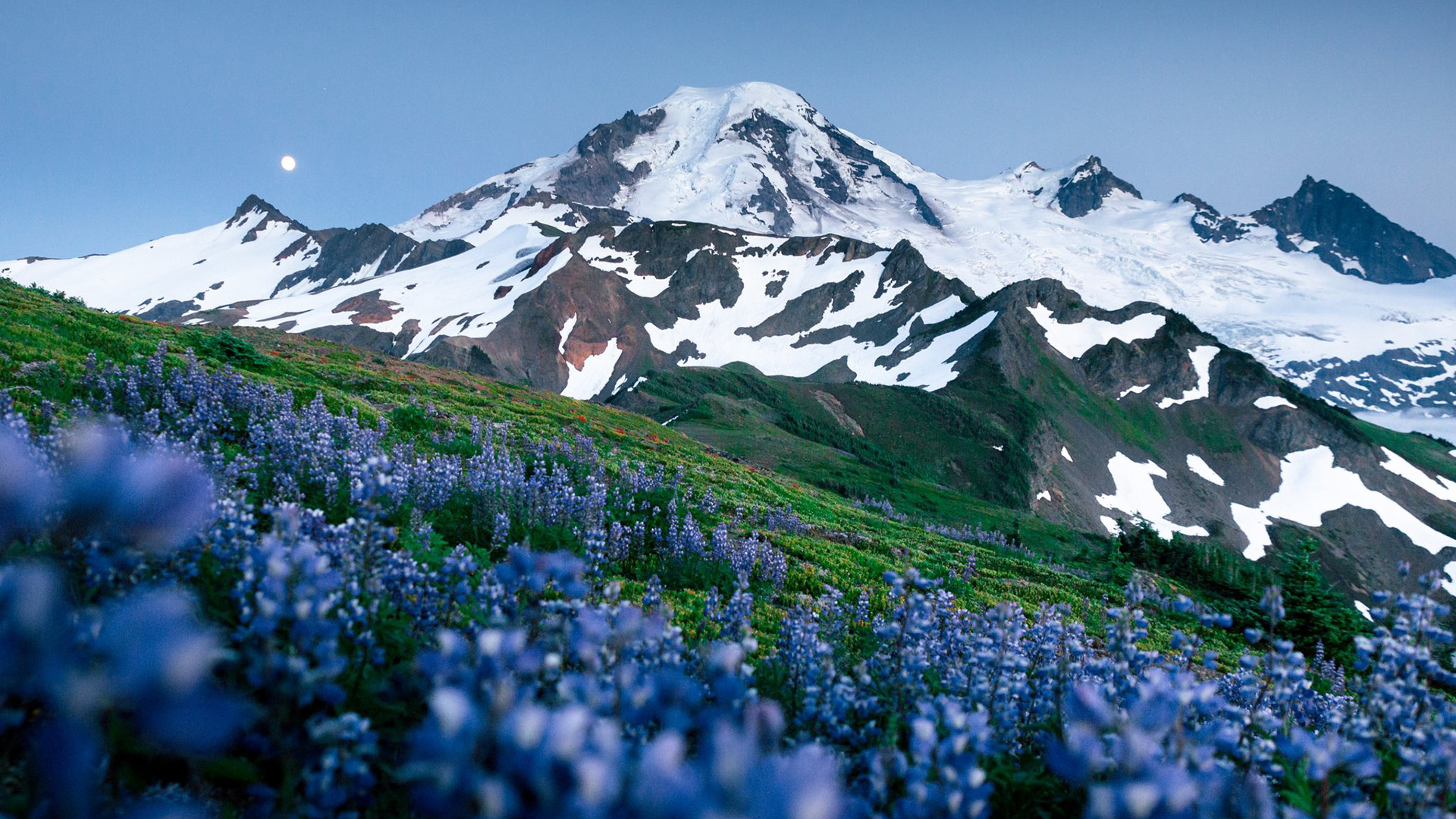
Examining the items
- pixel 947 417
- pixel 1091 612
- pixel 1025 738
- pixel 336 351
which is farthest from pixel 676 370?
pixel 1025 738

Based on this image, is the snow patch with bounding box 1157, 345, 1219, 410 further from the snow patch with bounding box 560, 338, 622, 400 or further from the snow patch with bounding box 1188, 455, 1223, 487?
the snow patch with bounding box 560, 338, 622, 400

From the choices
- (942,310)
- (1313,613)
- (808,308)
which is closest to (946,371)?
(942,310)

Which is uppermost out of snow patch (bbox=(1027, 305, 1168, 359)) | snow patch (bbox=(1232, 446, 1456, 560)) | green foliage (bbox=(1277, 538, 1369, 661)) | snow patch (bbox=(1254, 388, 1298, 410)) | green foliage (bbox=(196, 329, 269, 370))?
snow patch (bbox=(1027, 305, 1168, 359))

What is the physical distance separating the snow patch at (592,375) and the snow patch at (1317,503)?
96165mm

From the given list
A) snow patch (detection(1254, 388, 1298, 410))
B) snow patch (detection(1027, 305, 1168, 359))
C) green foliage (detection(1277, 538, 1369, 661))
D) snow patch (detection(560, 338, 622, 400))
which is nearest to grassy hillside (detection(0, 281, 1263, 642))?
green foliage (detection(1277, 538, 1369, 661))

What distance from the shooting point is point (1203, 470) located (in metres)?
97.7

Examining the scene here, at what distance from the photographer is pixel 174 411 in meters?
9.22

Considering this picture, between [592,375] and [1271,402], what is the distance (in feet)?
356

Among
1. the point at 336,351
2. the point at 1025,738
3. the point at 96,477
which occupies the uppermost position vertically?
the point at 336,351

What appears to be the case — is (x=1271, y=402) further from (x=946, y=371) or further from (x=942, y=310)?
(x=946, y=371)

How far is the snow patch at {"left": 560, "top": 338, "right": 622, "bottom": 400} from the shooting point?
11831 cm

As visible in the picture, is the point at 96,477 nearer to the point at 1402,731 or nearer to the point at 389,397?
the point at 1402,731

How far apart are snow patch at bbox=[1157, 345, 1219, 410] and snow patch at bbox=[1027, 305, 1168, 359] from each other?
7.10m

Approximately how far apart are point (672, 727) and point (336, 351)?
30.2 metres
